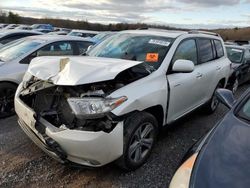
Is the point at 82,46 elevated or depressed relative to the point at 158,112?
elevated

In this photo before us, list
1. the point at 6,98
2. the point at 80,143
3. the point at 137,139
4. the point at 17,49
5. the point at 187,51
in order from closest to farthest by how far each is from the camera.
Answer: the point at 80,143 → the point at 137,139 → the point at 187,51 → the point at 6,98 → the point at 17,49

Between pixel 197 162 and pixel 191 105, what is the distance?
8.96ft

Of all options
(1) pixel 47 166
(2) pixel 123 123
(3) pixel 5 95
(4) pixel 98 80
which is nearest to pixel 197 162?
(2) pixel 123 123

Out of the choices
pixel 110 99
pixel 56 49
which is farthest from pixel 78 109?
pixel 56 49

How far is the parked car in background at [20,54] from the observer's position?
5.24 metres

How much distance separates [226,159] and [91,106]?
4.75 ft

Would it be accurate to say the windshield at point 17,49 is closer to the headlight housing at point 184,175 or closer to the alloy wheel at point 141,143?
the alloy wheel at point 141,143

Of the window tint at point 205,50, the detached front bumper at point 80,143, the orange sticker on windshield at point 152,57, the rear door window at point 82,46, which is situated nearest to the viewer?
the detached front bumper at point 80,143

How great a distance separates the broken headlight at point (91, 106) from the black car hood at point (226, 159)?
1094mm

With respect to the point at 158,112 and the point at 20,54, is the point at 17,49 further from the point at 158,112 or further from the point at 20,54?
the point at 158,112

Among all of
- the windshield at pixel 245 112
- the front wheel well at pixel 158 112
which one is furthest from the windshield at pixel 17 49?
the windshield at pixel 245 112

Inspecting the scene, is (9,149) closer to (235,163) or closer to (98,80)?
(98,80)

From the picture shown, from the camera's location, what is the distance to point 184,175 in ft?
6.83

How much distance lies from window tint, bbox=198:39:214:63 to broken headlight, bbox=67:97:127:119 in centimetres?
267
